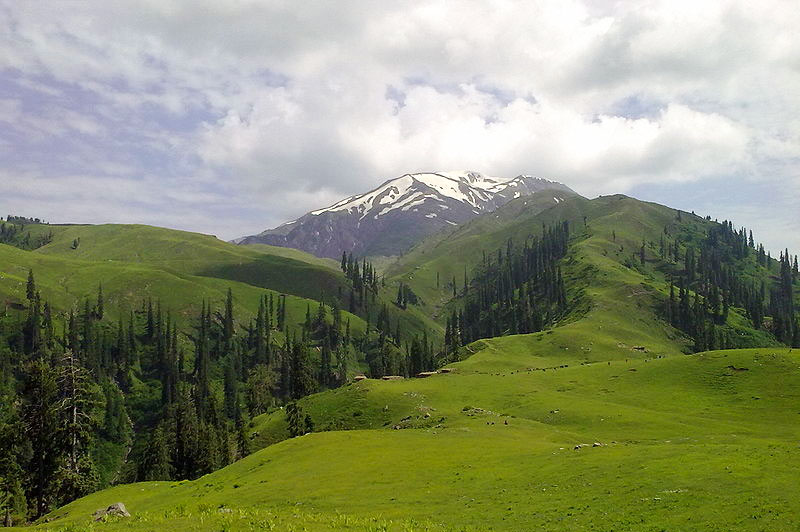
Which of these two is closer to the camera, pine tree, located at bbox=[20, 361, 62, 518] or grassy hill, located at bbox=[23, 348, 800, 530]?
grassy hill, located at bbox=[23, 348, 800, 530]

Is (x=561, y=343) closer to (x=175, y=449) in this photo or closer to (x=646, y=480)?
(x=175, y=449)

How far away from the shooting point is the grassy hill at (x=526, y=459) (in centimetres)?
3306

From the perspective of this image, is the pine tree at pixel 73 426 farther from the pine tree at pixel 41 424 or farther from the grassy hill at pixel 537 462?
the grassy hill at pixel 537 462

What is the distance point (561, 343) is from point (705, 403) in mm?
90601

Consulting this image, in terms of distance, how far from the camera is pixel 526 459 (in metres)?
55.6

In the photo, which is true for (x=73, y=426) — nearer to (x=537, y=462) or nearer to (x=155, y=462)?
(x=155, y=462)

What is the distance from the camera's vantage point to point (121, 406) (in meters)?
198

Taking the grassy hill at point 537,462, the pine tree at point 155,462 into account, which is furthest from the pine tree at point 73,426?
the pine tree at point 155,462

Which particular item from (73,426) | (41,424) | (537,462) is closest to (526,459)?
(537,462)

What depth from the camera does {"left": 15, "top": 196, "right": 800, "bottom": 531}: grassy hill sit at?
3306 centimetres

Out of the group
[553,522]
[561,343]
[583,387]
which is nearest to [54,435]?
[553,522]

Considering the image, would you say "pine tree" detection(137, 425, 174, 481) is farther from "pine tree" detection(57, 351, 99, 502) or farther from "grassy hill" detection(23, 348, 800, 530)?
"pine tree" detection(57, 351, 99, 502)

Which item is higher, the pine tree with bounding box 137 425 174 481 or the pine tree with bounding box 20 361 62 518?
the pine tree with bounding box 20 361 62 518

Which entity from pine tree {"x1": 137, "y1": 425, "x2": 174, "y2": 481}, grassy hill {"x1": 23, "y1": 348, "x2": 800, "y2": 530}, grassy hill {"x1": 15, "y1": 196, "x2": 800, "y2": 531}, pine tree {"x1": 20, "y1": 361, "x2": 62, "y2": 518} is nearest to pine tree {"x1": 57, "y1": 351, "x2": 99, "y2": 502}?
pine tree {"x1": 20, "y1": 361, "x2": 62, "y2": 518}
